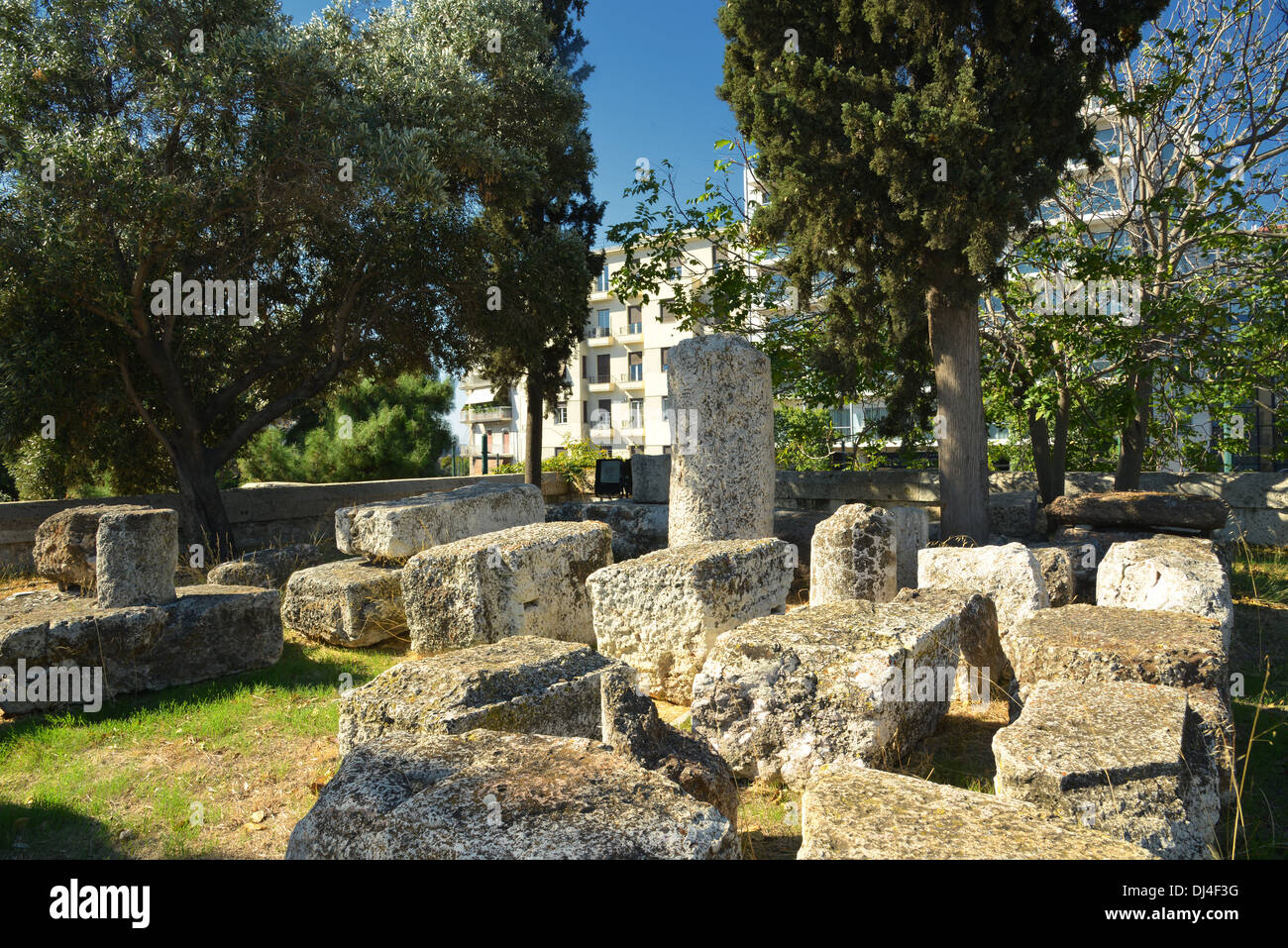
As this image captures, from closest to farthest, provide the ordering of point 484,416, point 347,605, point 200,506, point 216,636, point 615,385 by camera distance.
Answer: point 216,636 → point 347,605 → point 200,506 → point 615,385 → point 484,416

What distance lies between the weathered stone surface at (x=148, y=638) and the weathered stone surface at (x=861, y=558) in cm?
427

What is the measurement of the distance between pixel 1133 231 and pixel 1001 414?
9.86 ft

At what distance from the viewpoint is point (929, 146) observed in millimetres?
8086

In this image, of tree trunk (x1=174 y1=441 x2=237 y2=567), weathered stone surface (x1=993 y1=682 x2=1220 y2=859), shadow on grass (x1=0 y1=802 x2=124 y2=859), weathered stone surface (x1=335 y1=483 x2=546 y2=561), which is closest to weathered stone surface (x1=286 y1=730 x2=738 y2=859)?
weathered stone surface (x1=993 y1=682 x2=1220 y2=859)

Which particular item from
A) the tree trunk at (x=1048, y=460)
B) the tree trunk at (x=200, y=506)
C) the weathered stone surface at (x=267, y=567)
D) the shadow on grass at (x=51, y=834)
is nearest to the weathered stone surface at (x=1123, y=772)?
the shadow on grass at (x=51, y=834)

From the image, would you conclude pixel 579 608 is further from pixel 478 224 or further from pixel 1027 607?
pixel 478 224

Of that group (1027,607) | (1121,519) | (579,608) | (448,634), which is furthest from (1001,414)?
(448,634)

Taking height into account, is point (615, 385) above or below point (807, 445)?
above

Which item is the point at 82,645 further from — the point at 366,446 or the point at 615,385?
the point at 615,385

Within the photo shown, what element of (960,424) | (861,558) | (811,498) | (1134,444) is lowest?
(861,558)

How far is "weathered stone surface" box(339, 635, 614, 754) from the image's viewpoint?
3746 millimetres

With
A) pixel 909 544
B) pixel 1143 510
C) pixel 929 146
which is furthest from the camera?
pixel 1143 510

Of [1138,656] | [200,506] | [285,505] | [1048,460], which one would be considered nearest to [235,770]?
[1138,656]

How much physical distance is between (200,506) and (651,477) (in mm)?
6027
